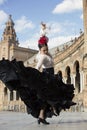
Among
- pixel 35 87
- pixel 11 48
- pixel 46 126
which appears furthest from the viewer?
pixel 11 48

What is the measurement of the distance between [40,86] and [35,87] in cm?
12

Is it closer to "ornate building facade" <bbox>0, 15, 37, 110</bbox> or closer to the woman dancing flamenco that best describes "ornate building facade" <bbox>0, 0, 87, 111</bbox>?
"ornate building facade" <bbox>0, 15, 37, 110</bbox>

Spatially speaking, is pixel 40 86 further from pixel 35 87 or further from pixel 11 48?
pixel 11 48

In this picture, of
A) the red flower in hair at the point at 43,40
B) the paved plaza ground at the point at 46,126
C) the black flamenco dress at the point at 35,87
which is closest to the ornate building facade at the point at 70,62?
the paved plaza ground at the point at 46,126

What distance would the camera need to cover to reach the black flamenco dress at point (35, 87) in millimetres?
7688

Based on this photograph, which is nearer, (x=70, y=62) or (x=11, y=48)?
(x=70, y=62)

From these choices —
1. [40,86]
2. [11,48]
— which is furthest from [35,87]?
[11,48]

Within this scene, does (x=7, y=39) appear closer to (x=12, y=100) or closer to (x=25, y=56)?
(x=25, y=56)

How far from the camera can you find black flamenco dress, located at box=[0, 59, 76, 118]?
7.69 metres

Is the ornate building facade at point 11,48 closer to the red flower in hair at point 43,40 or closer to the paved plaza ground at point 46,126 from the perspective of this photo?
the paved plaza ground at point 46,126

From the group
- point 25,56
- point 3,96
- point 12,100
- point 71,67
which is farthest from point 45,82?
point 25,56

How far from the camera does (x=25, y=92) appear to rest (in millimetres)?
8031

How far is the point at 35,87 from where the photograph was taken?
315 inches

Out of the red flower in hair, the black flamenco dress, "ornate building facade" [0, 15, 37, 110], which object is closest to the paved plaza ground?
the black flamenco dress
